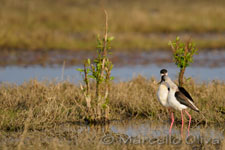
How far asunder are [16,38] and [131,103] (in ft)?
31.0

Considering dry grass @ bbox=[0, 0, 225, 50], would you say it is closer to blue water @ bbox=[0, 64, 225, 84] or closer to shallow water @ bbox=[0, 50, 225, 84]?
shallow water @ bbox=[0, 50, 225, 84]

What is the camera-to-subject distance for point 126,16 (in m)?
21.3

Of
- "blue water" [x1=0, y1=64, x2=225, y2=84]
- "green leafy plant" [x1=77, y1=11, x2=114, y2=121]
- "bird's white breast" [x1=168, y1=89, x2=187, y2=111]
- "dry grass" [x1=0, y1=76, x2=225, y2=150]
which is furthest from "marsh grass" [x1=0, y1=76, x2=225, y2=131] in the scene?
"blue water" [x1=0, y1=64, x2=225, y2=84]

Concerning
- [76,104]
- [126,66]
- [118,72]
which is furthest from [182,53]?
[126,66]

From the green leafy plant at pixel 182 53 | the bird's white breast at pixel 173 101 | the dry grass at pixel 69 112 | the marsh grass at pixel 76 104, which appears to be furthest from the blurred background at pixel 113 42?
the bird's white breast at pixel 173 101

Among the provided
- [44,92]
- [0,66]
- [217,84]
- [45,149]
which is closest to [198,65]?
[217,84]

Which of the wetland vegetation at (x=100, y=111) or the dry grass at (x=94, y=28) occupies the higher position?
the dry grass at (x=94, y=28)

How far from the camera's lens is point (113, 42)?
17188 mm

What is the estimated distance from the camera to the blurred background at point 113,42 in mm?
13266

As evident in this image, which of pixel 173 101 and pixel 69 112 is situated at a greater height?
pixel 173 101

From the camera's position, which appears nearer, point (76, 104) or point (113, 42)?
point (76, 104)

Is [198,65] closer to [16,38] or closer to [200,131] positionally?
[16,38]

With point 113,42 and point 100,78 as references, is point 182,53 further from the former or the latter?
point 113,42

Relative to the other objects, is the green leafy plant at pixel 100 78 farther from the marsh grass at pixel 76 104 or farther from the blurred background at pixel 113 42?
the blurred background at pixel 113 42
